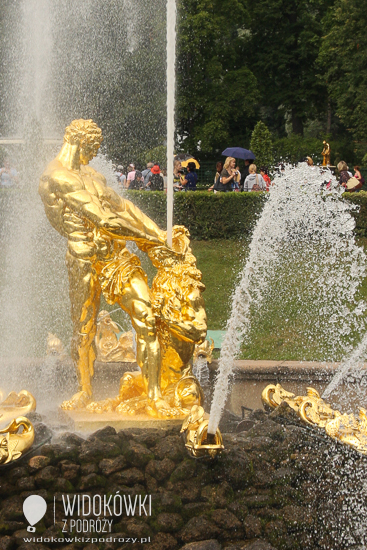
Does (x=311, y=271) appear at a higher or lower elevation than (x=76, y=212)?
lower

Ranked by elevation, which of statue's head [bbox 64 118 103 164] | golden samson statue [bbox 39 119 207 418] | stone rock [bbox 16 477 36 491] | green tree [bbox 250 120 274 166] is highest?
statue's head [bbox 64 118 103 164]

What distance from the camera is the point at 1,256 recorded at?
10.1 meters

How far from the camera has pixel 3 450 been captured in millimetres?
4160

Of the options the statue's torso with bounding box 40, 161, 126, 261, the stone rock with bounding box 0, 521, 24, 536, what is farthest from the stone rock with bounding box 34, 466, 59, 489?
the statue's torso with bounding box 40, 161, 126, 261

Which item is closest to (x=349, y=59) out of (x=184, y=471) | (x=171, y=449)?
(x=171, y=449)

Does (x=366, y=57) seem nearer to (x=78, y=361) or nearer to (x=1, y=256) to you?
(x=1, y=256)

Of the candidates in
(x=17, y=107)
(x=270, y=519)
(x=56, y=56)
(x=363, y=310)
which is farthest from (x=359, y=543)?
(x=56, y=56)

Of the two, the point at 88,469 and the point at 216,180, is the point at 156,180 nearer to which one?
the point at 216,180

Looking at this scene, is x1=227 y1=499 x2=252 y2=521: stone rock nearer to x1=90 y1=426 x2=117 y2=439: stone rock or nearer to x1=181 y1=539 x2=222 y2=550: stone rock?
x1=181 y1=539 x2=222 y2=550: stone rock

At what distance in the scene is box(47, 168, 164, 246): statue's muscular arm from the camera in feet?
16.8

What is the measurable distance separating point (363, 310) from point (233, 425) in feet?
15.7

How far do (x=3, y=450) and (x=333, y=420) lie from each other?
2057mm

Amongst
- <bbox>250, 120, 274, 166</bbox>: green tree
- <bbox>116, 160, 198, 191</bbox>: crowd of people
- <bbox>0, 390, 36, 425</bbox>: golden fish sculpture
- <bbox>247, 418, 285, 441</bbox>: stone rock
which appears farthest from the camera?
<bbox>250, 120, 274, 166</bbox>: green tree

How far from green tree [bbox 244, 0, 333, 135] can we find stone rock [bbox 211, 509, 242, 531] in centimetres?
2365
